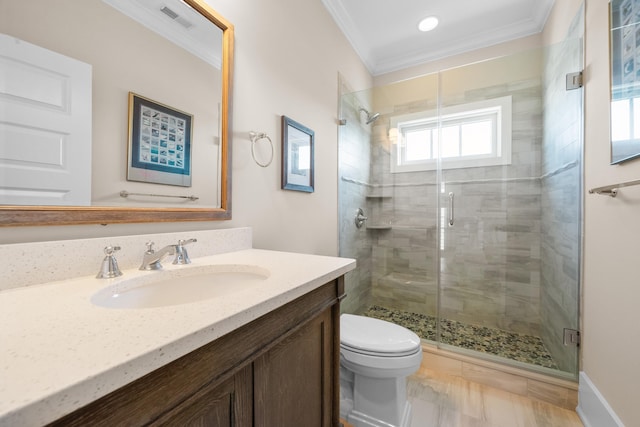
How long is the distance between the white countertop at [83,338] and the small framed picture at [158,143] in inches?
15.7

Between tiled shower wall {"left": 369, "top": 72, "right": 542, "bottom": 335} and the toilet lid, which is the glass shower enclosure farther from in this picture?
the toilet lid

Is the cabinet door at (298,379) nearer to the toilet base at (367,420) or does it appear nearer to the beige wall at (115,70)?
the toilet base at (367,420)

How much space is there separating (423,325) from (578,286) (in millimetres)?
1081

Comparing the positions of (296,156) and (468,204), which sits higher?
(296,156)

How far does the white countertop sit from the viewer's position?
0.27 metres

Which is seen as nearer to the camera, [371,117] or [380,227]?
[371,117]

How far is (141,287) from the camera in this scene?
2.50 ft

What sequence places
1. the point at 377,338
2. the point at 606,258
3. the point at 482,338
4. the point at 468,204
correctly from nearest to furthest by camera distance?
the point at 606,258
the point at 377,338
the point at 482,338
the point at 468,204

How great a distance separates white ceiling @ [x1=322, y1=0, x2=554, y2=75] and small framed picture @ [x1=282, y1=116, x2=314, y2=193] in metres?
1.06

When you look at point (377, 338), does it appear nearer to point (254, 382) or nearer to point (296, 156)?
point (254, 382)

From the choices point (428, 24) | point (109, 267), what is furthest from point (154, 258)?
point (428, 24)

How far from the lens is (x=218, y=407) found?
501 millimetres

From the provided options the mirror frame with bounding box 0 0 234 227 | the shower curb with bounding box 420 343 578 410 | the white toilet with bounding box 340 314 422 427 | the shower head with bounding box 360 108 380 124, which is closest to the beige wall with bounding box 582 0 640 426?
the shower curb with bounding box 420 343 578 410

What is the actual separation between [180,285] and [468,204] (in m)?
2.24
